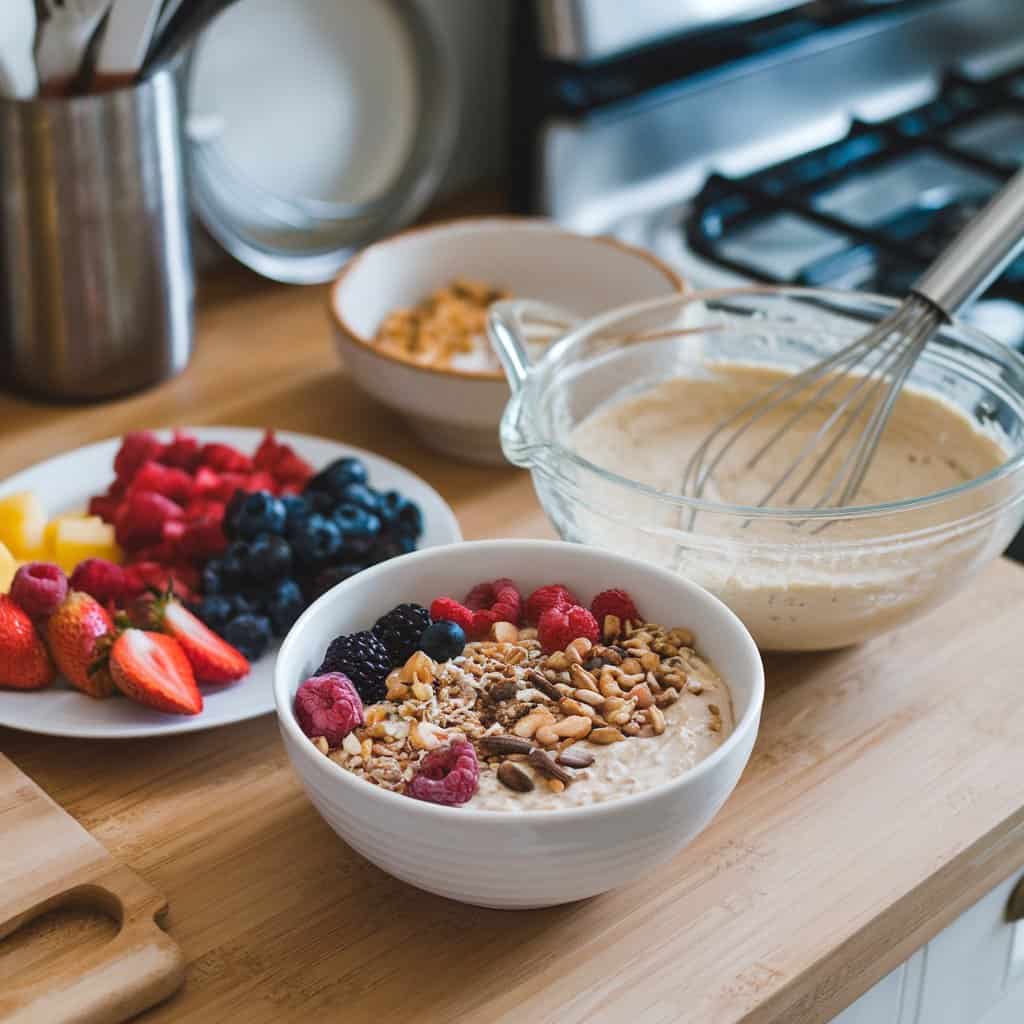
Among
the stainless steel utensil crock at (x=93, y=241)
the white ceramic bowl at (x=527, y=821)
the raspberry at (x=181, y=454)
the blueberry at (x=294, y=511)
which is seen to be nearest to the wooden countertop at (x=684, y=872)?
the white ceramic bowl at (x=527, y=821)

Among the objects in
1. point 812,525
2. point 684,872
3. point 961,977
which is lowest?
point 961,977

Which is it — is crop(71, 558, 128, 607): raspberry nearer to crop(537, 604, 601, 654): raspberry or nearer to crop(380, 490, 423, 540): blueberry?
crop(380, 490, 423, 540): blueberry

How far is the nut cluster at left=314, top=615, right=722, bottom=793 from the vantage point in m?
0.61

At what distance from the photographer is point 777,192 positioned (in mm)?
1321

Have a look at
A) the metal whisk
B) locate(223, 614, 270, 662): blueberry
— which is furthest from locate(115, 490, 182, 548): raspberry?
the metal whisk


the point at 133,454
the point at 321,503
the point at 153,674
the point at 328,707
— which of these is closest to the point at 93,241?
the point at 133,454

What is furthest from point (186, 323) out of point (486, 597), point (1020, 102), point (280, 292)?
point (1020, 102)

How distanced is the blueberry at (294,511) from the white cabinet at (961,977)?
396 millimetres

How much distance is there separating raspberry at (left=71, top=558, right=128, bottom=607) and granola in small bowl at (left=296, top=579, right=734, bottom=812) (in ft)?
0.66

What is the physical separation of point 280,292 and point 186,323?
165mm

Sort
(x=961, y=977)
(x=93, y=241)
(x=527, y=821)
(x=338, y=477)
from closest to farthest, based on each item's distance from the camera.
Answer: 1. (x=527, y=821)
2. (x=961, y=977)
3. (x=338, y=477)
4. (x=93, y=241)

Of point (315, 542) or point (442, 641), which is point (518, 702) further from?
point (315, 542)

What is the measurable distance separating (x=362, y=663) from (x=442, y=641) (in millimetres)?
39

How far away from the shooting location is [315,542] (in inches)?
32.7
